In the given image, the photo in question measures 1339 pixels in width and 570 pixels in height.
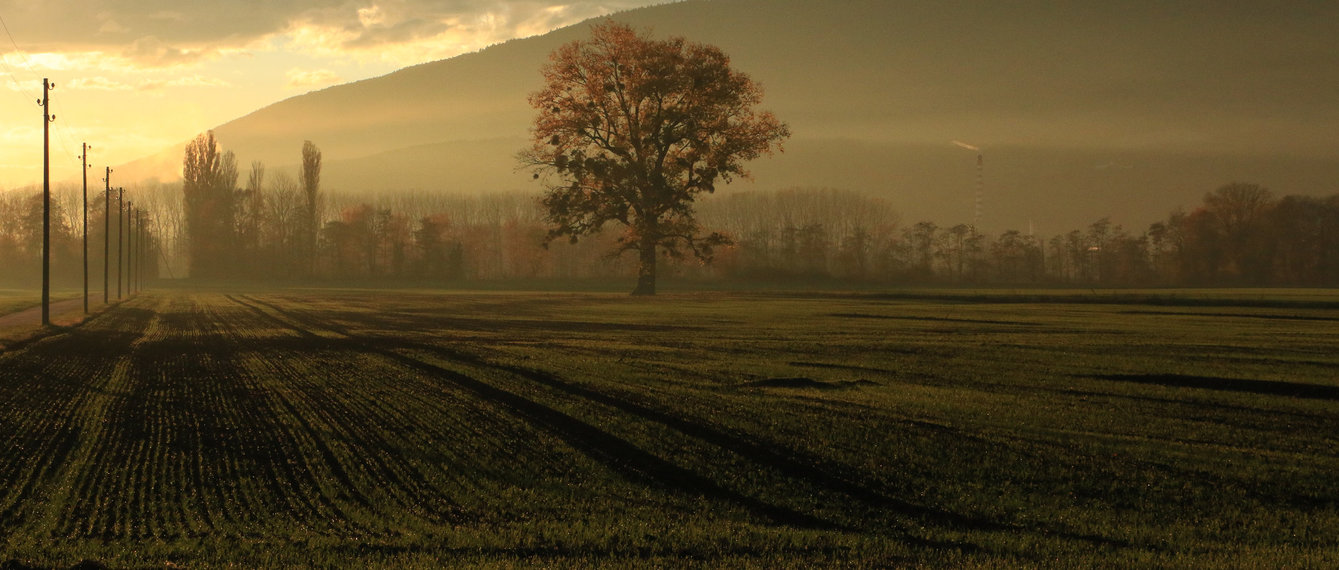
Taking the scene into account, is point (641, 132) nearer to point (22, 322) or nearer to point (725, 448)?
point (22, 322)

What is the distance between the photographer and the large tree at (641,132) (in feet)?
208

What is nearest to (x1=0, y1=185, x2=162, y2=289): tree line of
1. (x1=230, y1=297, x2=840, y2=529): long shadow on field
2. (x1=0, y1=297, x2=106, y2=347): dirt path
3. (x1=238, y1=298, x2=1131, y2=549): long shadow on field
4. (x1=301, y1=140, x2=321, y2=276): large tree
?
(x1=301, y1=140, x2=321, y2=276): large tree

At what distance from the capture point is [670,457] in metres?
13.2

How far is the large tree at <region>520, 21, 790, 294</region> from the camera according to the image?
6353 cm

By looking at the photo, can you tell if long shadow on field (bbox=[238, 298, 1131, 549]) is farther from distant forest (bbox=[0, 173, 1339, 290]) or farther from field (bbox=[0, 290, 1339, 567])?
distant forest (bbox=[0, 173, 1339, 290])

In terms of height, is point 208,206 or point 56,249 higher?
point 208,206

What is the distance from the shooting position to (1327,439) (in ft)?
48.6

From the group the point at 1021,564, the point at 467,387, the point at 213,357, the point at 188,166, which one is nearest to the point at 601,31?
the point at 213,357

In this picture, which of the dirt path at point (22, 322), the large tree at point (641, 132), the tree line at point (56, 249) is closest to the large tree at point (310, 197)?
the tree line at point (56, 249)

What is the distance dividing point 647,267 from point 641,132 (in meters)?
8.85

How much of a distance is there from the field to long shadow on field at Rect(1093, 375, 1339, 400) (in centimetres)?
16

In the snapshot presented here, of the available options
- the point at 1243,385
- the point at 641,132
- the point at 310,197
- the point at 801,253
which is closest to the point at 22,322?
Answer: the point at 641,132

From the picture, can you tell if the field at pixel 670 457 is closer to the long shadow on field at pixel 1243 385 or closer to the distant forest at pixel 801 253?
the long shadow on field at pixel 1243 385

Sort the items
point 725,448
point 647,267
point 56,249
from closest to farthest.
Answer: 1. point 725,448
2. point 647,267
3. point 56,249
